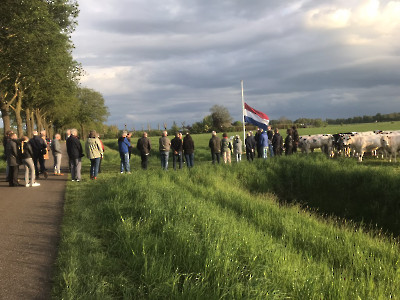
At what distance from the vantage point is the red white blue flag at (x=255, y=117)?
20.9 m

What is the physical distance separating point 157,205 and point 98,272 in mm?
2757

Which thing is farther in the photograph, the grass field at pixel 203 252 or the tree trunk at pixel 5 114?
the tree trunk at pixel 5 114

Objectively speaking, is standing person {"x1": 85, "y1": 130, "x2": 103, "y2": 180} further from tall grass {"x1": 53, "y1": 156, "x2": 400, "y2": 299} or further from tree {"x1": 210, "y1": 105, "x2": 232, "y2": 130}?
tree {"x1": 210, "y1": 105, "x2": 232, "y2": 130}

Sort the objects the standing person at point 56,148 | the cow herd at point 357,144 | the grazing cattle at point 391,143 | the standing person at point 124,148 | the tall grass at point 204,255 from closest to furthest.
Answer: the tall grass at point 204,255
the standing person at point 124,148
the standing person at point 56,148
the grazing cattle at point 391,143
the cow herd at point 357,144

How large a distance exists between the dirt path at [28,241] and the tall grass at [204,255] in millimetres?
216

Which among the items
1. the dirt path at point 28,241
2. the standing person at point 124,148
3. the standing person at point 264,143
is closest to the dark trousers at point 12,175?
the dirt path at point 28,241

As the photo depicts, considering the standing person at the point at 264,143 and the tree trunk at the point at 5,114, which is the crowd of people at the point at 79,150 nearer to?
the standing person at the point at 264,143

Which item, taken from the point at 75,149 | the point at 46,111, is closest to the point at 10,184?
the point at 75,149

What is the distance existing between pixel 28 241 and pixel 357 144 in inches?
719

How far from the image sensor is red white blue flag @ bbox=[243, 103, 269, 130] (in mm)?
20922

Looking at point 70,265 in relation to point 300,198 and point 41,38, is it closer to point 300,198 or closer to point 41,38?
point 300,198

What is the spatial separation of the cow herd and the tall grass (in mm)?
13096

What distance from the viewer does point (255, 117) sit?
2103cm

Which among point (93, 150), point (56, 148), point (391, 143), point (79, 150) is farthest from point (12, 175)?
point (391, 143)
